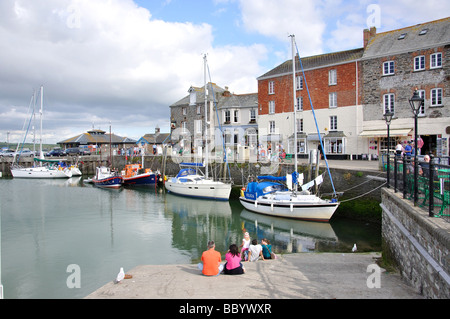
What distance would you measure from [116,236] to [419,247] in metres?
14.3

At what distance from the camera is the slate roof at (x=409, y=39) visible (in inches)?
1042

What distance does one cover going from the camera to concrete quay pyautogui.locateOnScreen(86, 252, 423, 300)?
7195mm

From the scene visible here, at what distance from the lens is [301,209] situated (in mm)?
19062

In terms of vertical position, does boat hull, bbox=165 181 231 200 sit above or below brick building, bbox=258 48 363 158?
below

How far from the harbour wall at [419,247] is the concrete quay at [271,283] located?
1.44ft

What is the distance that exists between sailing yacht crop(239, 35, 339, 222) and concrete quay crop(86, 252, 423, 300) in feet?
27.7

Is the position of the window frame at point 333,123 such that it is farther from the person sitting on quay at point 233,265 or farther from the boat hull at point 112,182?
the person sitting on quay at point 233,265

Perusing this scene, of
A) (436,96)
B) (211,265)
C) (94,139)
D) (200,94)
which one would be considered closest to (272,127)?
(436,96)

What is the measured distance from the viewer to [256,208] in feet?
70.0

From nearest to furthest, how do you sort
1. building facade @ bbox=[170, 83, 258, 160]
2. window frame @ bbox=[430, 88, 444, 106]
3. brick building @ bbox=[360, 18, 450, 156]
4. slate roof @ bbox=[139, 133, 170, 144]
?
brick building @ bbox=[360, 18, 450, 156], window frame @ bbox=[430, 88, 444, 106], building facade @ bbox=[170, 83, 258, 160], slate roof @ bbox=[139, 133, 170, 144]

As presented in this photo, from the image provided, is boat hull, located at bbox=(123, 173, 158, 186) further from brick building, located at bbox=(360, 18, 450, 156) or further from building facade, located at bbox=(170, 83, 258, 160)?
brick building, located at bbox=(360, 18, 450, 156)

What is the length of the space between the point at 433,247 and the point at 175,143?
48.3 m

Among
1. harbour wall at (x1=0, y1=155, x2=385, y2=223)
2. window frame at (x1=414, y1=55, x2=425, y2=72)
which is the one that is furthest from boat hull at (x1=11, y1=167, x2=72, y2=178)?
window frame at (x1=414, y1=55, x2=425, y2=72)
